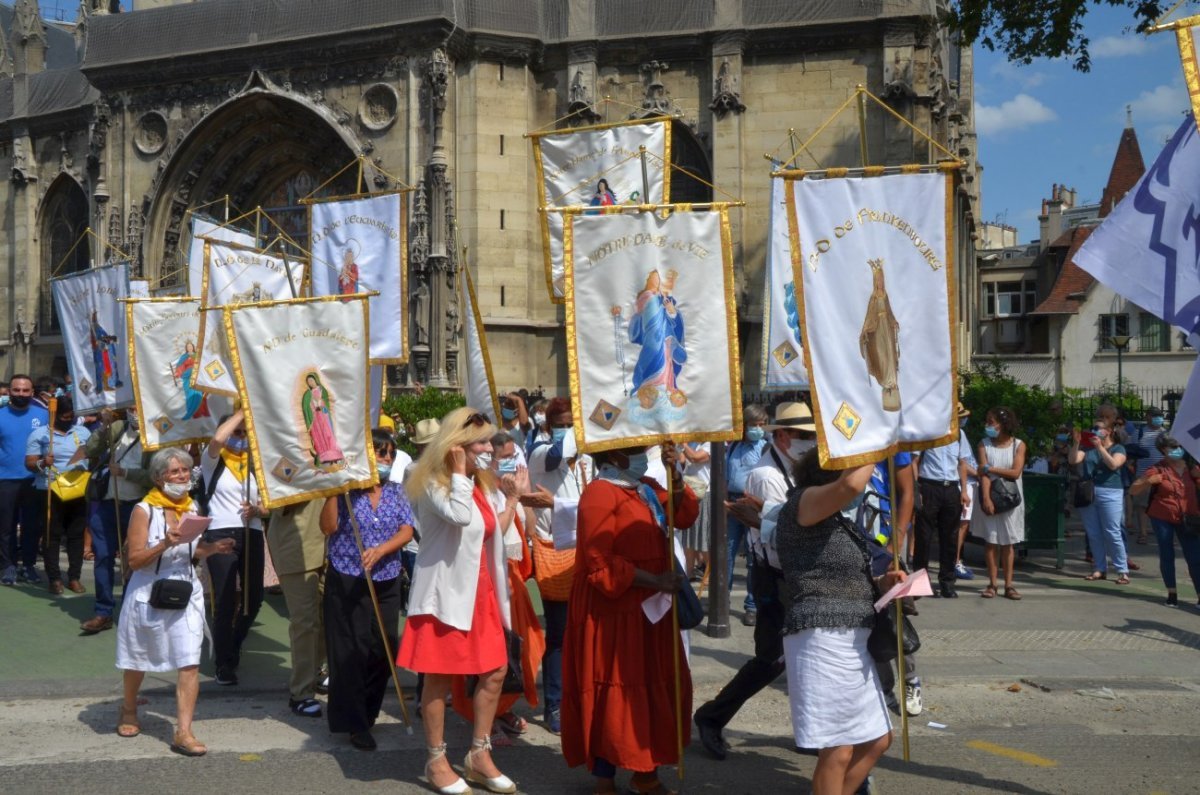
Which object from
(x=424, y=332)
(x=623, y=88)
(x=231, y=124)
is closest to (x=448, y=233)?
(x=424, y=332)

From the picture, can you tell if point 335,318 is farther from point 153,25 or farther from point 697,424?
point 153,25

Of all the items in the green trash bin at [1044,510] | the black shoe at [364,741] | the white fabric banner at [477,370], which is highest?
the white fabric banner at [477,370]

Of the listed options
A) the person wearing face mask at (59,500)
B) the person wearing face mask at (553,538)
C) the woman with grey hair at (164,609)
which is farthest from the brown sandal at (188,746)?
the person wearing face mask at (59,500)

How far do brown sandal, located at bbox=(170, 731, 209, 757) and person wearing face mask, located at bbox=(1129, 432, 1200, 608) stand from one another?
26.9 ft

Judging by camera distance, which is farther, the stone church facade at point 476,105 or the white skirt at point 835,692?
the stone church facade at point 476,105

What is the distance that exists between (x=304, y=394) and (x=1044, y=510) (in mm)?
9103

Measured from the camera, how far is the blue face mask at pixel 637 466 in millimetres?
5855

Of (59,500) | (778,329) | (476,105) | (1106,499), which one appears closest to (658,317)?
(778,329)

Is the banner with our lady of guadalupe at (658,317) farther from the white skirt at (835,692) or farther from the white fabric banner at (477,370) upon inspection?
the white fabric banner at (477,370)

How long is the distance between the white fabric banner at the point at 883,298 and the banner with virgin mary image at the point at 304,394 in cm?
263

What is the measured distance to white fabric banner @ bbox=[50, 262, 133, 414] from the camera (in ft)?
34.6

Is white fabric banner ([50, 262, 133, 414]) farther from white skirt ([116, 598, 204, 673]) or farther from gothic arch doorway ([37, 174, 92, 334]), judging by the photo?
gothic arch doorway ([37, 174, 92, 334])

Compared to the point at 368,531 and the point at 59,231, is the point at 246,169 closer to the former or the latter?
the point at 59,231

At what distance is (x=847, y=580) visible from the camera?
4.91 meters
